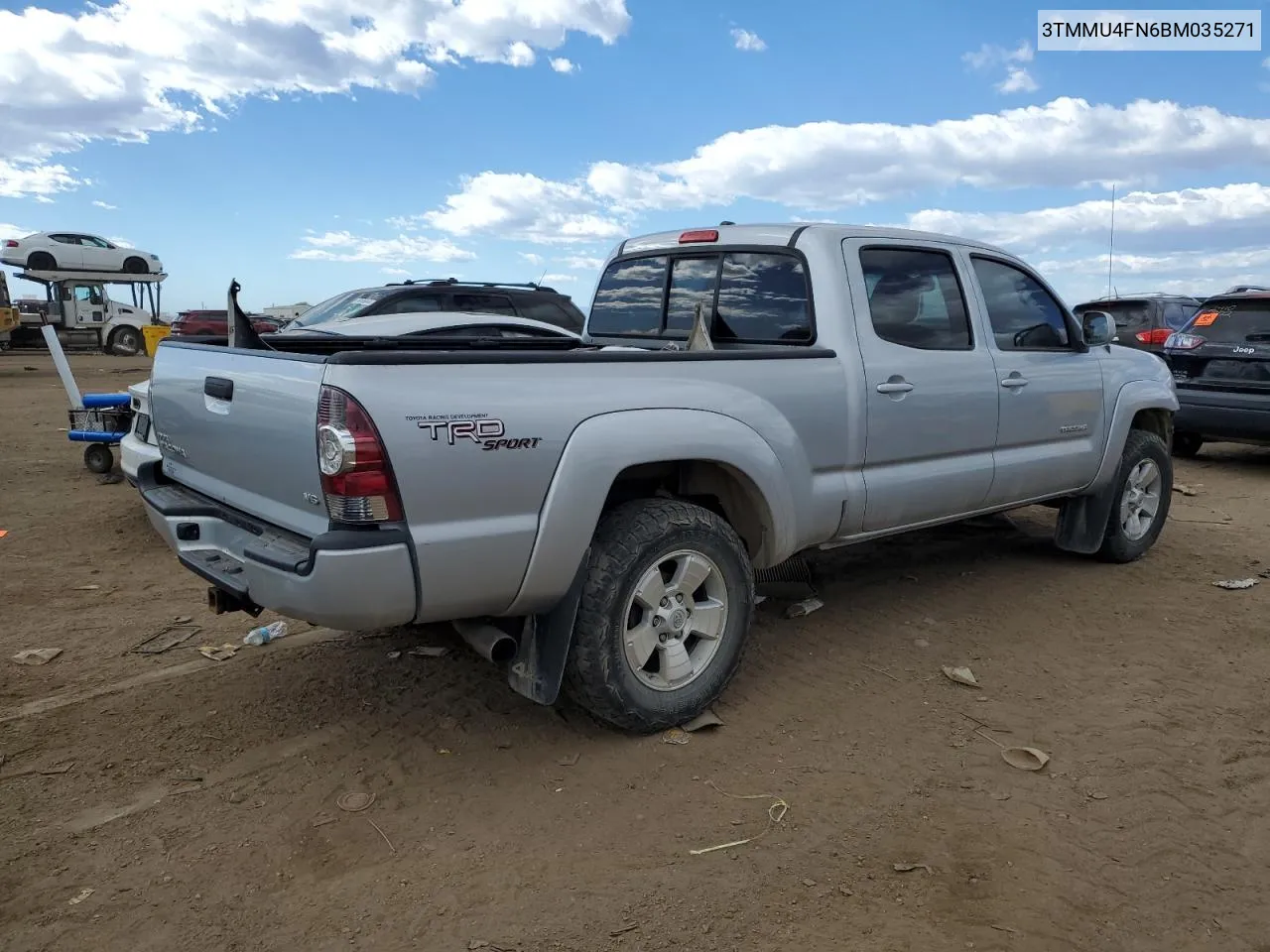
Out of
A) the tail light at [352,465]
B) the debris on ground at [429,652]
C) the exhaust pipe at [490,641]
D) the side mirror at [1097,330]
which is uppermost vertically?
the side mirror at [1097,330]

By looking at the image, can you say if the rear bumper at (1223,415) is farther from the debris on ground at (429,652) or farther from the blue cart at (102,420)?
the blue cart at (102,420)

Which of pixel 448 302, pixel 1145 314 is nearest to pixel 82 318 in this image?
pixel 448 302

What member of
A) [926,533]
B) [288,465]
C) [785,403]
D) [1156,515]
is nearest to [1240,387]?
[1156,515]

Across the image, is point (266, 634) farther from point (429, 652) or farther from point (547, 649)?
point (547, 649)

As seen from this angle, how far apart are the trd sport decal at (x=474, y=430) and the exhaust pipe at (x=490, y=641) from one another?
76cm

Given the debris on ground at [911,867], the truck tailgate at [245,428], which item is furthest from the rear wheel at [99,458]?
the debris on ground at [911,867]

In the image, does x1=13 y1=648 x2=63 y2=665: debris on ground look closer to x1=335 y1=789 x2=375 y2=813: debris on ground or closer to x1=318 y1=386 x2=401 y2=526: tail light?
x1=335 y1=789 x2=375 y2=813: debris on ground

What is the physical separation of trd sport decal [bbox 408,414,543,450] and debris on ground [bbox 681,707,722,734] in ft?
4.39

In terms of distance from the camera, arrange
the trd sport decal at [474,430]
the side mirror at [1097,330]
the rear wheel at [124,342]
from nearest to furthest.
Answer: the trd sport decal at [474,430]
the side mirror at [1097,330]
the rear wheel at [124,342]

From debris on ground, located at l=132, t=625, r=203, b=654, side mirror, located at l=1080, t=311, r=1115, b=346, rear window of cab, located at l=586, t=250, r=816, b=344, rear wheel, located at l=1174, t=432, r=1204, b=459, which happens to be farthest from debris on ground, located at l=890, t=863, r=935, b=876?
rear wheel, located at l=1174, t=432, r=1204, b=459

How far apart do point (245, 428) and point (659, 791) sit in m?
1.84

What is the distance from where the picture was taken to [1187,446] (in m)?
10.7

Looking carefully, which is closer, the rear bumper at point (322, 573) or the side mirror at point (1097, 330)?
the rear bumper at point (322, 573)

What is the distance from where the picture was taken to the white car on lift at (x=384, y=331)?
5.87m
